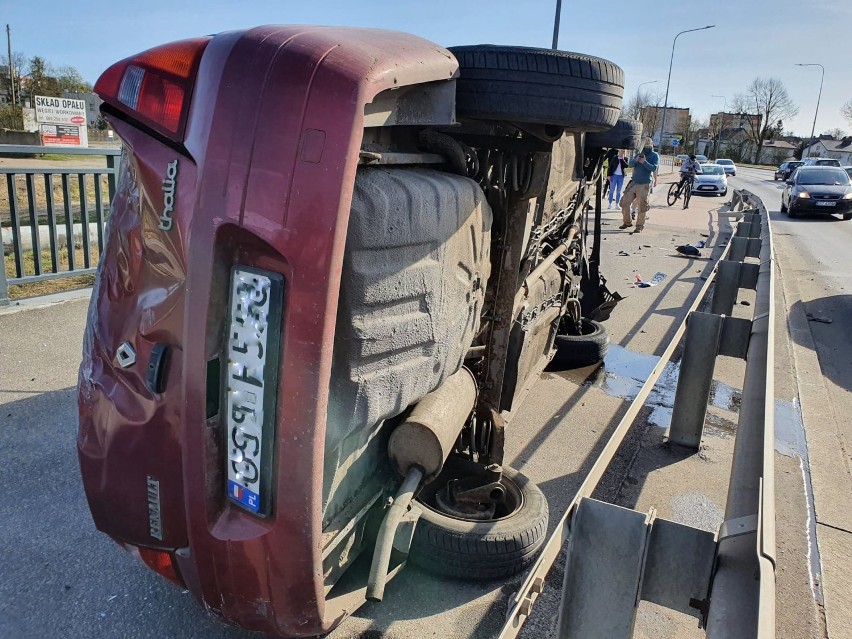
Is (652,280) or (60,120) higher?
(60,120)

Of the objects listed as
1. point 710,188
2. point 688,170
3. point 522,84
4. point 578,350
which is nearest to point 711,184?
point 710,188

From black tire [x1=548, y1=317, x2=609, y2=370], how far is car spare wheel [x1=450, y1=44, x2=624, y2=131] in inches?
115

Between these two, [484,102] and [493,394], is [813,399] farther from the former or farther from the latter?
[484,102]

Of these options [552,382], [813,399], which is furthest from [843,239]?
[552,382]

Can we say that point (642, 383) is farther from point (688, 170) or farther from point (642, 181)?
point (688, 170)

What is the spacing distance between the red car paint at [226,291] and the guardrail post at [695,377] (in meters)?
2.53

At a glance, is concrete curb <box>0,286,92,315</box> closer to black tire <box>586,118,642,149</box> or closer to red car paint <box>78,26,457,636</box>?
red car paint <box>78,26,457,636</box>

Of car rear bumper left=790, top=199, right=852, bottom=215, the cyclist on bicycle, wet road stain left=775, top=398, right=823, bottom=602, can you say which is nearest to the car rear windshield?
car rear bumper left=790, top=199, right=852, bottom=215

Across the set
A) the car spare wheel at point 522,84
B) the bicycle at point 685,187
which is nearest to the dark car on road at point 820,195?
the bicycle at point 685,187

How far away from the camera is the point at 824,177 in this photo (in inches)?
849

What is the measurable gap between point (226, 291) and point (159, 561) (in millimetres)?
934

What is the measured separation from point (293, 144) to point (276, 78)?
0.52ft

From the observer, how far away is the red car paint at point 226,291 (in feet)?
4.77

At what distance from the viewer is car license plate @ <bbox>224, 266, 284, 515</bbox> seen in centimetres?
151
